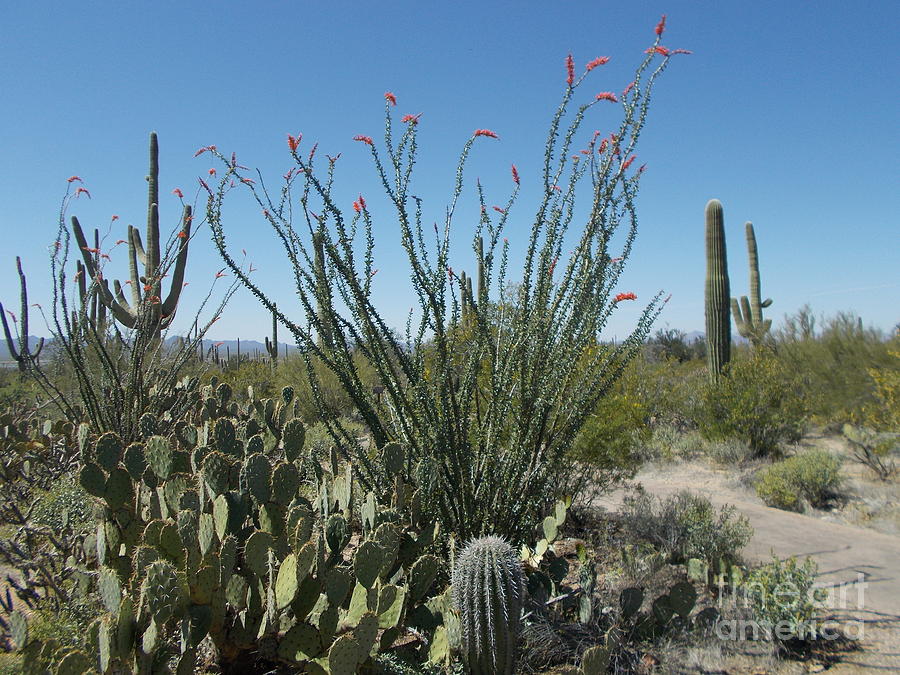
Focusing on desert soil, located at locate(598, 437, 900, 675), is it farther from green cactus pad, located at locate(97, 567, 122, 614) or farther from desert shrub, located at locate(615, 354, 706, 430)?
desert shrub, located at locate(615, 354, 706, 430)

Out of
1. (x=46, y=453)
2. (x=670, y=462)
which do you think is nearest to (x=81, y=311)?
(x=46, y=453)

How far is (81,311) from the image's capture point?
19.5ft

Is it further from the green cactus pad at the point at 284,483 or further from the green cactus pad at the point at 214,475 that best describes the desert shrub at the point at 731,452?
the green cactus pad at the point at 214,475

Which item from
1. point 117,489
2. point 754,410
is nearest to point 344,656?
point 117,489

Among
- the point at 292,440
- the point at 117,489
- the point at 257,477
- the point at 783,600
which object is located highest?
the point at 292,440

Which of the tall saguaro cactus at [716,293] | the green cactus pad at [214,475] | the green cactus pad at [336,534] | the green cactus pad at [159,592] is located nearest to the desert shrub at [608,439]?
the green cactus pad at [336,534]

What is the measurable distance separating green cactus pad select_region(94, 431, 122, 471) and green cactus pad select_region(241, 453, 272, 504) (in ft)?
3.22

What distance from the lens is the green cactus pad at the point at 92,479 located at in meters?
3.11

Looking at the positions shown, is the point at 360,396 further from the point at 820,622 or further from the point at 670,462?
the point at 670,462

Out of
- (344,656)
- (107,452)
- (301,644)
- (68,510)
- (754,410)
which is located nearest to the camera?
(344,656)

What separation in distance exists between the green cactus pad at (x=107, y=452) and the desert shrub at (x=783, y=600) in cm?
390

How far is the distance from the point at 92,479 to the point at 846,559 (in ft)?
18.0

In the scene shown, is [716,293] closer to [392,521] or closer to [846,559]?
[846,559]

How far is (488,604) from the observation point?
8.43 feet
